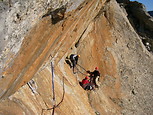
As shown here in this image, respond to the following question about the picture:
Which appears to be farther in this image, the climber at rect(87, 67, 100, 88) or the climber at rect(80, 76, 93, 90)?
the climber at rect(87, 67, 100, 88)

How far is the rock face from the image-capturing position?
551cm

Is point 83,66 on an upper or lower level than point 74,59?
lower

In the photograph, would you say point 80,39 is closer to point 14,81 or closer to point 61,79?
point 61,79

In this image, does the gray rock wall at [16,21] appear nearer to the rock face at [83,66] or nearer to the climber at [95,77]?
the rock face at [83,66]

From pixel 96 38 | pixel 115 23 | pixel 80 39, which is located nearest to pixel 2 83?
pixel 80 39

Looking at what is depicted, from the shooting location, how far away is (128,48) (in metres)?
15.0

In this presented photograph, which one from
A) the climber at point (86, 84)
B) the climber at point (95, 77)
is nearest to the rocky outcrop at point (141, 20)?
the climber at point (95, 77)

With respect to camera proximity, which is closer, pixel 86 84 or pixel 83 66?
pixel 86 84

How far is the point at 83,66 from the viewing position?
41.8 ft

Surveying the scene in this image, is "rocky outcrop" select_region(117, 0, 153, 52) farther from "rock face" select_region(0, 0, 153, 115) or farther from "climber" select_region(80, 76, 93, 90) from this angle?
"climber" select_region(80, 76, 93, 90)

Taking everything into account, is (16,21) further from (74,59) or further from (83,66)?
(83,66)

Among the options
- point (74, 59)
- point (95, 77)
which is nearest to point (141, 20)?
point (95, 77)

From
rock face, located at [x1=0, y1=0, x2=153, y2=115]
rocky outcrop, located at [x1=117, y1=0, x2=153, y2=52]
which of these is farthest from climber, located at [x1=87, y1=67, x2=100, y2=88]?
rocky outcrop, located at [x1=117, y1=0, x2=153, y2=52]

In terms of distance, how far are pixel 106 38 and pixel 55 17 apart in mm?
9302
